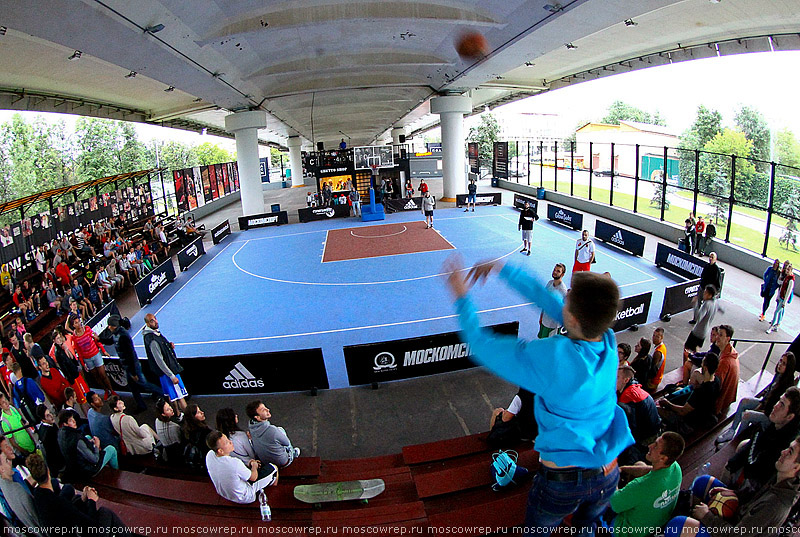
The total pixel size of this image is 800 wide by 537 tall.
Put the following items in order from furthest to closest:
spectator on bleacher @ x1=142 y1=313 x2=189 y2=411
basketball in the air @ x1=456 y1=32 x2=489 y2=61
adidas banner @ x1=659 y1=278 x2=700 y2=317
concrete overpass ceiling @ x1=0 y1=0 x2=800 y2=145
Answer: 1. basketball in the air @ x1=456 y1=32 x2=489 y2=61
2. adidas banner @ x1=659 y1=278 x2=700 y2=317
3. concrete overpass ceiling @ x1=0 y1=0 x2=800 y2=145
4. spectator on bleacher @ x1=142 y1=313 x2=189 y2=411

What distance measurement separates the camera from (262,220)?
30984mm

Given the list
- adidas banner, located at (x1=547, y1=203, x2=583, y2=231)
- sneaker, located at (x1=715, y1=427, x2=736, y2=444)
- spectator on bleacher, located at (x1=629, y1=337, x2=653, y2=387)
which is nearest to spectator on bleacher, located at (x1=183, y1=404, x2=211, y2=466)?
sneaker, located at (x1=715, y1=427, x2=736, y2=444)

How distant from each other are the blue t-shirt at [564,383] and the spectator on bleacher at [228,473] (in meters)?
3.51

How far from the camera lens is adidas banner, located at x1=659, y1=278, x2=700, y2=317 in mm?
12352

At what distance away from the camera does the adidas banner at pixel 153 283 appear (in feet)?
53.7

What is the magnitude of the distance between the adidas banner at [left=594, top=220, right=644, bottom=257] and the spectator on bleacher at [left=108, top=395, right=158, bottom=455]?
18.0 m

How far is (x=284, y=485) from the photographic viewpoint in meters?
5.57

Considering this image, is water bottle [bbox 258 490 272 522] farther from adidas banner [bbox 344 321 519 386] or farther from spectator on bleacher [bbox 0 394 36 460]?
adidas banner [bbox 344 321 519 386]

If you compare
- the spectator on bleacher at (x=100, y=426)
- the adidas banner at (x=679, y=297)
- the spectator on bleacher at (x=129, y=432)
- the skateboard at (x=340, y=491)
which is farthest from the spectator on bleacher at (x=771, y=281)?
the spectator on bleacher at (x=100, y=426)

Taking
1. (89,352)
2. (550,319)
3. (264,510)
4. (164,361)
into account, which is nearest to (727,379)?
(550,319)

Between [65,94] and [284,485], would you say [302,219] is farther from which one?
[284,485]

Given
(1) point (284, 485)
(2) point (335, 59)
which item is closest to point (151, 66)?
(2) point (335, 59)

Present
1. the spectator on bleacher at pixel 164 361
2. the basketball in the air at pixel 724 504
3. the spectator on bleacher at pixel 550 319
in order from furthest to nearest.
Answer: the spectator on bleacher at pixel 550 319 < the spectator on bleacher at pixel 164 361 < the basketball in the air at pixel 724 504

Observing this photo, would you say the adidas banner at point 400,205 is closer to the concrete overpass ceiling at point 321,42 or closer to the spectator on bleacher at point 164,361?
the concrete overpass ceiling at point 321,42
